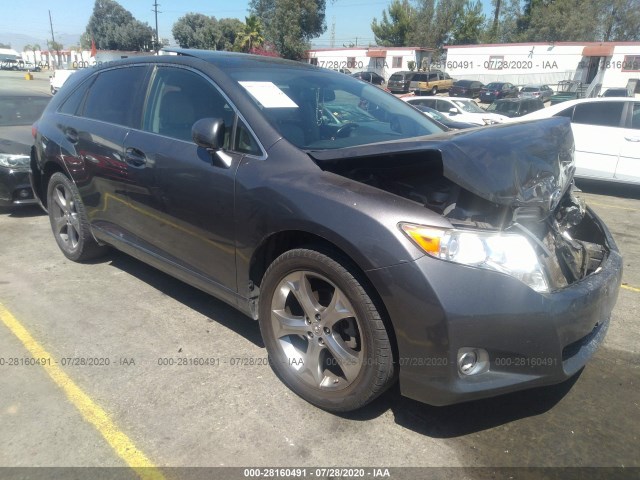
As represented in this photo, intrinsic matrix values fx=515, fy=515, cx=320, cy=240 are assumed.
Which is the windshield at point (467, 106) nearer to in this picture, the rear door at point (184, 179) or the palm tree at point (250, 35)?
the rear door at point (184, 179)

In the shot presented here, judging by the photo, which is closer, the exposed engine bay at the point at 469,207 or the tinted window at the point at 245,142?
the exposed engine bay at the point at 469,207

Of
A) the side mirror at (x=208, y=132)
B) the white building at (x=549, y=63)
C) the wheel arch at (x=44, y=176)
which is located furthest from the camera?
the white building at (x=549, y=63)

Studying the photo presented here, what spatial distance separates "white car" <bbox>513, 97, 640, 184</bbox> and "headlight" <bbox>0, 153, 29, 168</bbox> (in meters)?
6.78

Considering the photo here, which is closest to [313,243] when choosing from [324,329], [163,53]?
[324,329]

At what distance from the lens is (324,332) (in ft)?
8.46

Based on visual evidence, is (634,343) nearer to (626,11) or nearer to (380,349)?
(380,349)

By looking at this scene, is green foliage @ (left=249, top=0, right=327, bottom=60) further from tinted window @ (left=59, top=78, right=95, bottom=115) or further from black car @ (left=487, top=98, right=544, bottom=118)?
tinted window @ (left=59, top=78, right=95, bottom=115)

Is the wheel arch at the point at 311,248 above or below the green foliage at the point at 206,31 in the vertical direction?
below

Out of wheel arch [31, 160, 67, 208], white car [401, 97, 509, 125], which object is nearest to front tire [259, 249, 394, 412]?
wheel arch [31, 160, 67, 208]

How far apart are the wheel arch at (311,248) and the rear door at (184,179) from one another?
0.18m

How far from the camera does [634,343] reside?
3.47m

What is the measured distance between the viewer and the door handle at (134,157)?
3.43 m

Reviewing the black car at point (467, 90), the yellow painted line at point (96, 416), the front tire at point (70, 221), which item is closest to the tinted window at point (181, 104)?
the front tire at point (70, 221)

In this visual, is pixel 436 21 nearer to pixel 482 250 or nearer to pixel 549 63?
pixel 549 63
